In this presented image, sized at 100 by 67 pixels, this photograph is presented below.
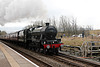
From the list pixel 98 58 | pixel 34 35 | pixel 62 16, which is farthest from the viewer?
pixel 62 16

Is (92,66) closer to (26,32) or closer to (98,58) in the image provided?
(98,58)

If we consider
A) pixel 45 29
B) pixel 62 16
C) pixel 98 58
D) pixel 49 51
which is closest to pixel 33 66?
pixel 49 51

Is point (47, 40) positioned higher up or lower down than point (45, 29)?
lower down

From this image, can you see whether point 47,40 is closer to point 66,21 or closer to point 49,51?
point 49,51

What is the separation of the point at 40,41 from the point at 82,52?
468 centimetres

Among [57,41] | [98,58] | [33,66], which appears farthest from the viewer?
[57,41]

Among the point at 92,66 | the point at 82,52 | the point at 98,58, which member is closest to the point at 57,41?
the point at 82,52

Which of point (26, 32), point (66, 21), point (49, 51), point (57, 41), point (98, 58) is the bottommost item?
point (98, 58)

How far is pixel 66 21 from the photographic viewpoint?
62.3m

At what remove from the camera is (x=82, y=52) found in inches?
496

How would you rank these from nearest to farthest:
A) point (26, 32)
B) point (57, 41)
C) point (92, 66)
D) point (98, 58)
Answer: point (92, 66) → point (98, 58) → point (57, 41) → point (26, 32)

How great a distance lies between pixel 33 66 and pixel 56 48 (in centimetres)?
623

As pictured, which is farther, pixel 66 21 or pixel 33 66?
pixel 66 21

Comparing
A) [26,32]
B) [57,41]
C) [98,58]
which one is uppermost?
[26,32]
